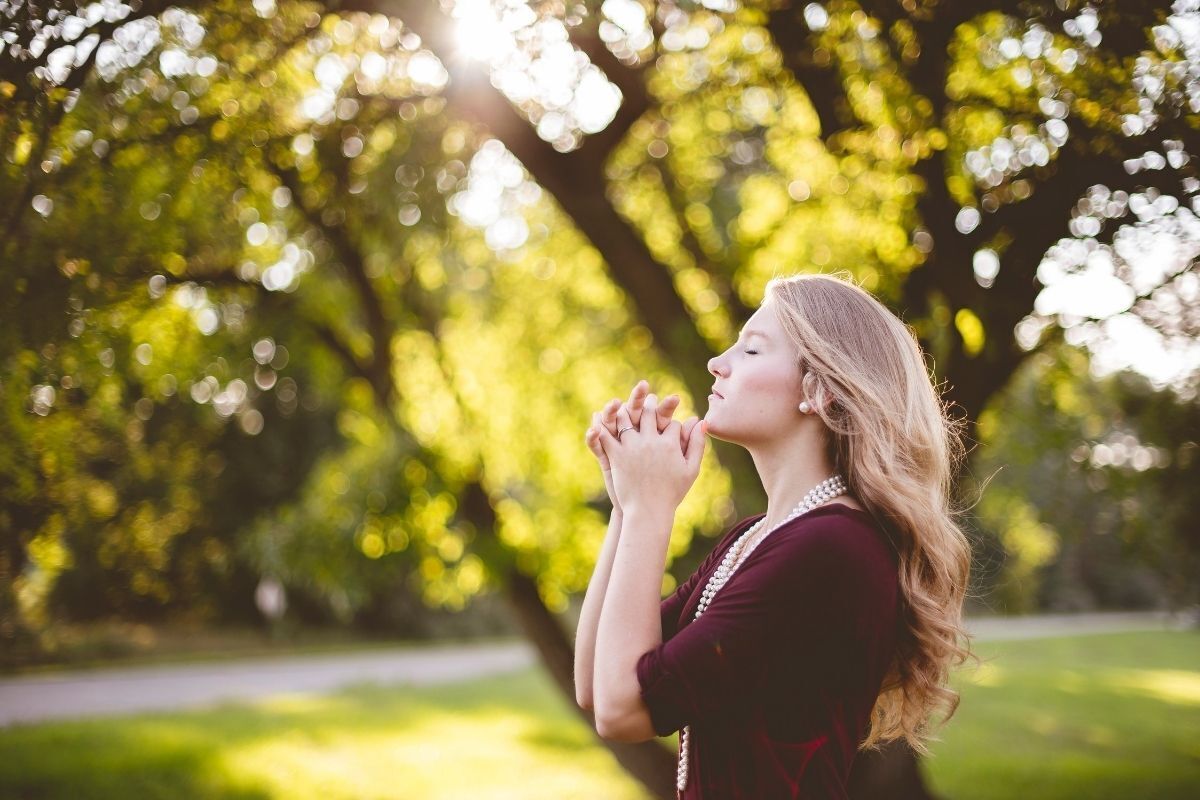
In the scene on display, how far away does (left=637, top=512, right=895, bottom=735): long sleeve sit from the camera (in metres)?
1.61

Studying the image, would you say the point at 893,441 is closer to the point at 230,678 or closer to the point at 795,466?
the point at 795,466

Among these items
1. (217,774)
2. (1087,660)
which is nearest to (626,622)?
(217,774)

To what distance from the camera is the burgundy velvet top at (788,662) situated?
1621mm

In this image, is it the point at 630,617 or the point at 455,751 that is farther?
the point at 455,751

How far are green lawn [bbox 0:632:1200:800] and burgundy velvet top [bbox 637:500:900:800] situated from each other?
5.45m

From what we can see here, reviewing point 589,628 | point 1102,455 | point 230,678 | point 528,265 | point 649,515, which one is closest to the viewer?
point 649,515

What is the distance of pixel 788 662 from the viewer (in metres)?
1.66

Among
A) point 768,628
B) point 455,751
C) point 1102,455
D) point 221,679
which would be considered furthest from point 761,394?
point 221,679

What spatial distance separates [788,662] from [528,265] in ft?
25.0

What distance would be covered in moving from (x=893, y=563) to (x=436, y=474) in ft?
15.5

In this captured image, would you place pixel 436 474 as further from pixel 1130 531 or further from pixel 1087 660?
pixel 1087 660

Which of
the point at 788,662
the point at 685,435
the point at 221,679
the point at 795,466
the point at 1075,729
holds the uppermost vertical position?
the point at 685,435

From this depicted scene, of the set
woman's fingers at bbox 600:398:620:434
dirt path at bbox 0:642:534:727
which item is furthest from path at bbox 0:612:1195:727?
woman's fingers at bbox 600:398:620:434

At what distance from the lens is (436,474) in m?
6.22
